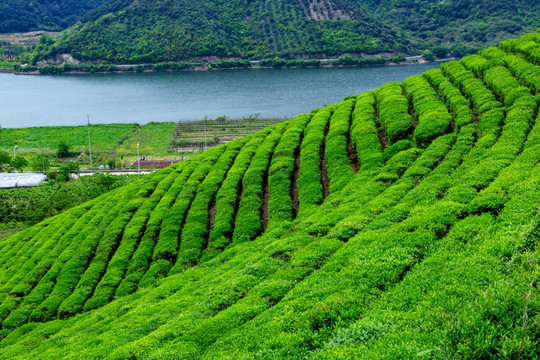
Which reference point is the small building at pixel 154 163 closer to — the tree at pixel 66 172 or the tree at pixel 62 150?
the tree at pixel 66 172

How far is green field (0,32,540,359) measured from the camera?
12242 millimetres

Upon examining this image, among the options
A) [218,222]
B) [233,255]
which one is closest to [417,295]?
[233,255]

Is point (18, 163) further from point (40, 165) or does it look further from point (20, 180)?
point (20, 180)

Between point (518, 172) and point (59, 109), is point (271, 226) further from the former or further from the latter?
point (59, 109)

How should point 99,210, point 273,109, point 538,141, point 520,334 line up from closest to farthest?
point 520,334, point 538,141, point 99,210, point 273,109

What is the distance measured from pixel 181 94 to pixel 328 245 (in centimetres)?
14130

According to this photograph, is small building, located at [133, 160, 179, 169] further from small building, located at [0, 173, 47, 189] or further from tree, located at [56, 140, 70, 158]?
tree, located at [56, 140, 70, 158]

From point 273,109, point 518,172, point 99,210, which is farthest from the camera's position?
point 273,109

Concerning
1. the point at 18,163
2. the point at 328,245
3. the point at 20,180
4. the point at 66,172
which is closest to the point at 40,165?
the point at 18,163

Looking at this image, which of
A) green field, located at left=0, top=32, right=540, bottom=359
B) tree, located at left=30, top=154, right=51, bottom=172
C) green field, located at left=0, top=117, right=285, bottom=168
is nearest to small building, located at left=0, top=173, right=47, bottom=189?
tree, located at left=30, top=154, right=51, bottom=172

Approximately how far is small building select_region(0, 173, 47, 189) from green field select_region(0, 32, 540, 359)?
34.6 metres

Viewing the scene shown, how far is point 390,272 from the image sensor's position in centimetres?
1509

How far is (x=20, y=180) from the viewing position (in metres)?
78.5

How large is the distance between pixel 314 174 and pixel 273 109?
317ft
